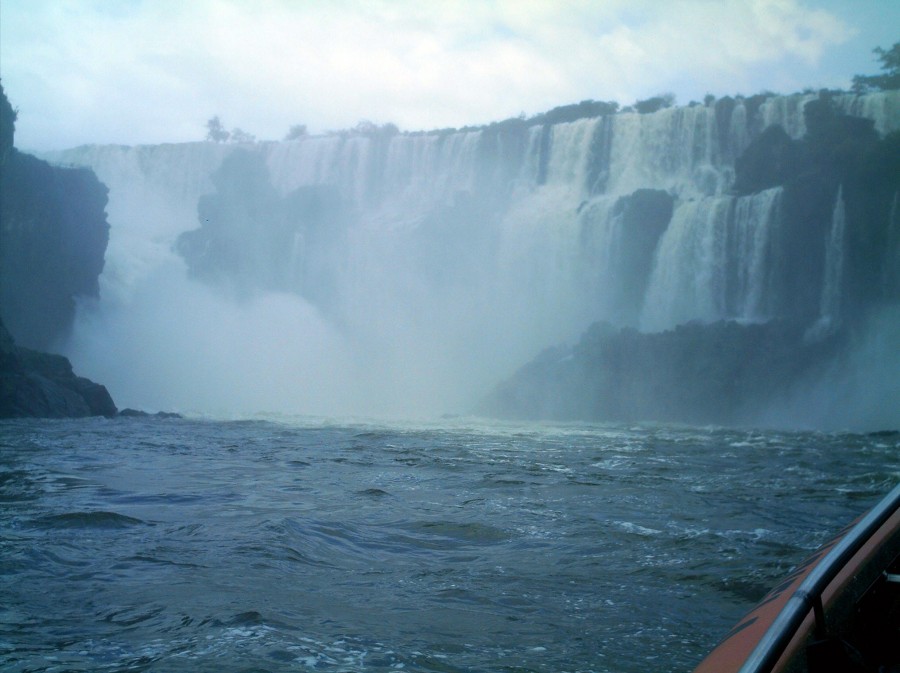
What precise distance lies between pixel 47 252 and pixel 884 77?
34.7 metres

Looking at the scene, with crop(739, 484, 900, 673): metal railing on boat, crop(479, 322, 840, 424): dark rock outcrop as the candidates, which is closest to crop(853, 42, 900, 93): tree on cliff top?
crop(479, 322, 840, 424): dark rock outcrop

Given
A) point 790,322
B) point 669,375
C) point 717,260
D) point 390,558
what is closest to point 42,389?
point 390,558

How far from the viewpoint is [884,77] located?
34.1 metres

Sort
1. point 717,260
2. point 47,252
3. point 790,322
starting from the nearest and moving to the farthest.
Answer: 1. point 790,322
2. point 717,260
3. point 47,252

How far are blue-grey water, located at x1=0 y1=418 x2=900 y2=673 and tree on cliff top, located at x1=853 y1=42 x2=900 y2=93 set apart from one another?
28.1m

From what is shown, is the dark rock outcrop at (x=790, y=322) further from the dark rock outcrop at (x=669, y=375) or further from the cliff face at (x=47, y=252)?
the cliff face at (x=47, y=252)

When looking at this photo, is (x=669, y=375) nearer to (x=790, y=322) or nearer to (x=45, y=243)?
(x=790, y=322)

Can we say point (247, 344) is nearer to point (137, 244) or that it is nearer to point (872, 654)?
point (137, 244)

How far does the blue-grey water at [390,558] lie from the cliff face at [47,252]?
43.7 ft

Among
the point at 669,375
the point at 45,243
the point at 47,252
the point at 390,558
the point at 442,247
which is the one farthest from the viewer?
the point at 442,247

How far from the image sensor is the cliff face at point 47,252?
2331cm

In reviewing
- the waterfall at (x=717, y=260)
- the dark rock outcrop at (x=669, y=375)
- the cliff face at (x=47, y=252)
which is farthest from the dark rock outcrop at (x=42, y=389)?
the waterfall at (x=717, y=260)

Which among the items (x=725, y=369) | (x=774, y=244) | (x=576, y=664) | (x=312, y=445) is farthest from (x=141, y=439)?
(x=774, y=244)

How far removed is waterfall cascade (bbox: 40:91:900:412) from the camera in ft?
96.4
